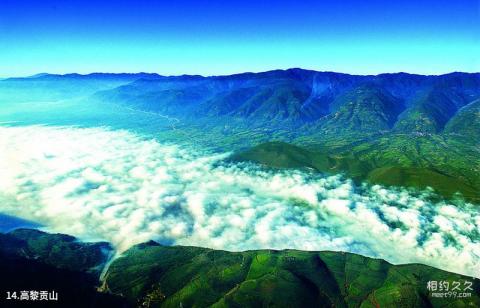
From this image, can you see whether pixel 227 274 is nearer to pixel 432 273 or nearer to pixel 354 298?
pixel 354 298

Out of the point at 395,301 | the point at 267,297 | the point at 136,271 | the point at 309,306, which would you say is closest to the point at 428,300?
the point at 395,301

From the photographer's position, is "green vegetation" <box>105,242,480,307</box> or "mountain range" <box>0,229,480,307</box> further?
"green vegetation" <box>105,242,480,307</box>

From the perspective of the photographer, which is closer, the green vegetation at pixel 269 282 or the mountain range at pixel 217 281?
the mountain range at pixel 217 281

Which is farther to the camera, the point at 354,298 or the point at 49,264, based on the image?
the point at 49,264

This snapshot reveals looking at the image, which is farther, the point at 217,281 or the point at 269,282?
the point at 217,281

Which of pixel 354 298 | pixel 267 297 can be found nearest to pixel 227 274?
pixel 267 297

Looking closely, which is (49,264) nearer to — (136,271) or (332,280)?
(136,271)

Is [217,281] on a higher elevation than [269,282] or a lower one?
lower

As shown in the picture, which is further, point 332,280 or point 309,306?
point 332,280
